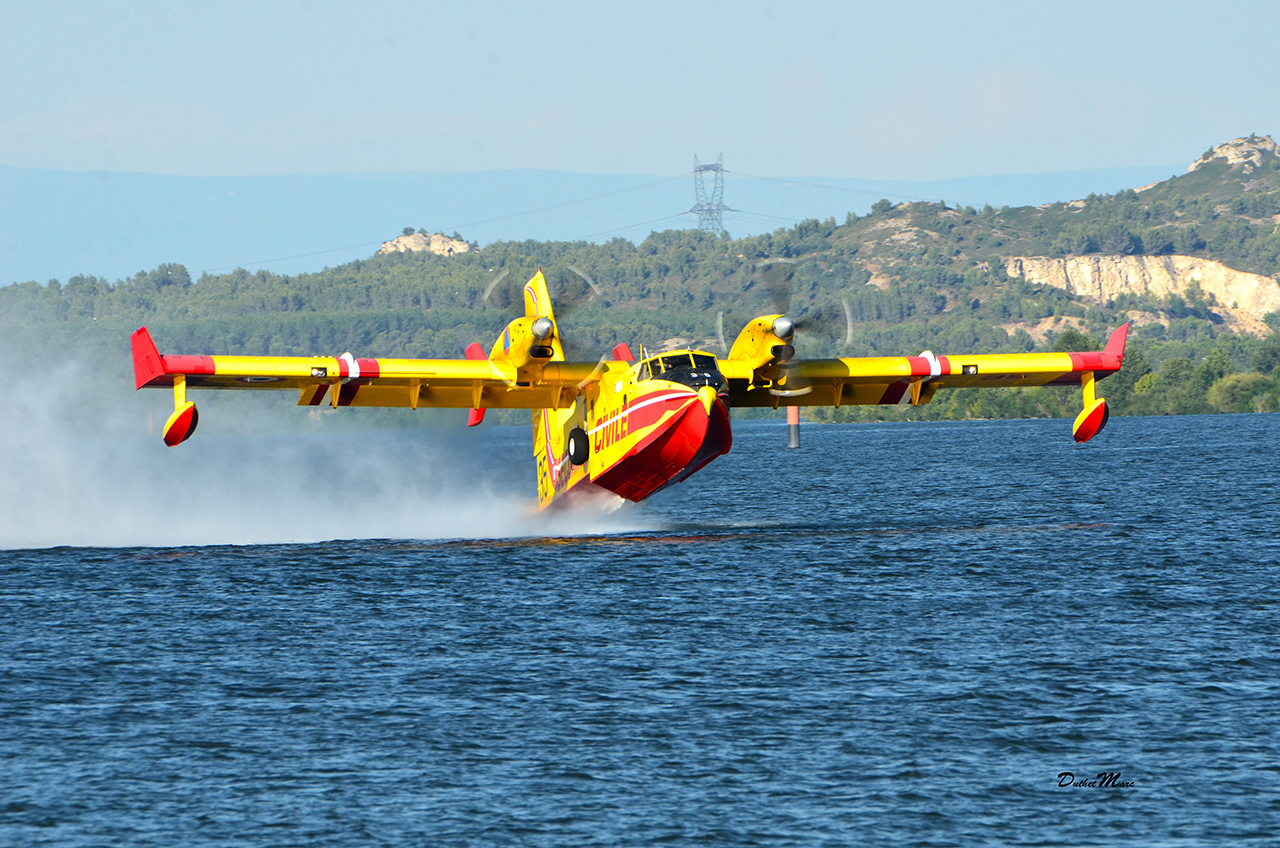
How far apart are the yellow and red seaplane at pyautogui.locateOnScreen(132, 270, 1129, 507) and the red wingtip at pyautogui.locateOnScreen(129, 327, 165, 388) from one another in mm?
36

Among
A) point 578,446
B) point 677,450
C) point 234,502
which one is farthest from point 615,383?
point 234,502

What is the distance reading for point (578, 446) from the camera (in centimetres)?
3684

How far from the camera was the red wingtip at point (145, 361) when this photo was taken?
34.0m

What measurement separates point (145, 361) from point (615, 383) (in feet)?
39.7

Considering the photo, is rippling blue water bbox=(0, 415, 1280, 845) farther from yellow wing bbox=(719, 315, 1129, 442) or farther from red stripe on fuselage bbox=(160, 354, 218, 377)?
red stripe on fuselage bbox=(160, 354, 218, 377)

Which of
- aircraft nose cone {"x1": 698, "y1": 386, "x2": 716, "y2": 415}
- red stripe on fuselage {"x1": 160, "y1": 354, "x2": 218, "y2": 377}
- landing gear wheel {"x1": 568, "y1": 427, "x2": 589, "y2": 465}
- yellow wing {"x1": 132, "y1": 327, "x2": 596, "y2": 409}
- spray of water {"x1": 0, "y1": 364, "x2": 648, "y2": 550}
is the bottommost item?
spray of water {"x1": 0, "y1": 364, "x2": 648, "y2": 550}

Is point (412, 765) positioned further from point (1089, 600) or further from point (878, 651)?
point (1089, 600)

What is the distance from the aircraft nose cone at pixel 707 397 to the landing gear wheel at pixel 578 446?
Answer: 522 cm

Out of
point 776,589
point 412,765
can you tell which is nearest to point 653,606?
point 776,589

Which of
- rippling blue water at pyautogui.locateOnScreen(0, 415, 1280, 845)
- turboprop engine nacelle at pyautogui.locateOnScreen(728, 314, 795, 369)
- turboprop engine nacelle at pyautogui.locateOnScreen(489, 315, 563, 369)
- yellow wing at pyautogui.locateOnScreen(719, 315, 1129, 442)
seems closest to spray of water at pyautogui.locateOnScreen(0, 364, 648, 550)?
rippling blue water at pyautogui.locateOnScreen(0, 415, 1280, 845)

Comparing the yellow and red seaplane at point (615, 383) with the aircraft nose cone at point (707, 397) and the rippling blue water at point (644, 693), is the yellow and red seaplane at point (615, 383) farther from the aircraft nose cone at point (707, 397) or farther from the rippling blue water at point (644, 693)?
the rippling blue water at point (644, 693)

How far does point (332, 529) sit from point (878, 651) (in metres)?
26.8

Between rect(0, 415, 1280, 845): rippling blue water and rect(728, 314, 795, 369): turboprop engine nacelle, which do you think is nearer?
rect(0, 415, 1280, 845): rippling blue water

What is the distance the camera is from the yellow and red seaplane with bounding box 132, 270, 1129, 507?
33.1 meters
